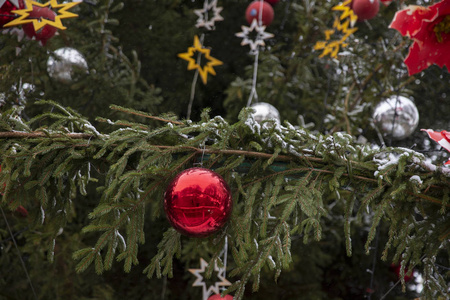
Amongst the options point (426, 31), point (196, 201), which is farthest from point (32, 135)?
point (426, 31)

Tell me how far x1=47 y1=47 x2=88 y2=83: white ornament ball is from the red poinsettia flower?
125cm

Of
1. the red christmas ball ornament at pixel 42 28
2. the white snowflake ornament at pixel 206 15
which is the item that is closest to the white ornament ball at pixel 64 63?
the red christmas ball ornament at pixel 42 28

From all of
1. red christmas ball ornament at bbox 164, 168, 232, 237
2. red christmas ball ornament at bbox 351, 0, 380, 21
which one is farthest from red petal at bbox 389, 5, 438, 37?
red christmas ball ornament at bbox 351, 0, 380, 21

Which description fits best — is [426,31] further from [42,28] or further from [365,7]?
[42,28]

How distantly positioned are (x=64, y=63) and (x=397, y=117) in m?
1.32

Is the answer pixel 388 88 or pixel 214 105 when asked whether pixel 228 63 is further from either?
pixel 388 88

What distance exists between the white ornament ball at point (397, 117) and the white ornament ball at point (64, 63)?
1.21m

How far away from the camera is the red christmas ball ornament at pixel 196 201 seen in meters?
0.82

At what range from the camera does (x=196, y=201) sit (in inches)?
32.6

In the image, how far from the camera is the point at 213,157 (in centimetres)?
91

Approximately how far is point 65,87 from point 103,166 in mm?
1126

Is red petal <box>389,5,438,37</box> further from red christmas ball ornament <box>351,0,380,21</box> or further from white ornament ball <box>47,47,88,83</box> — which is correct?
white ornament ball <box>47,47,88,83</box>

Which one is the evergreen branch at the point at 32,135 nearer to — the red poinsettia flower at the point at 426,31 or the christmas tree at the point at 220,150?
the christmas tree at the point at 220,150

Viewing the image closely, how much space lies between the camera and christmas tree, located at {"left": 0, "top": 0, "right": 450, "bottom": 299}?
87 cm
